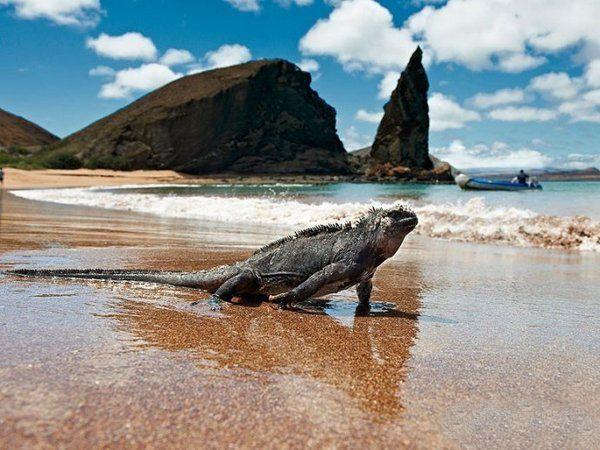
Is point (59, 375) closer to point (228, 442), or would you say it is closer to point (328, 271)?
point (228, 442)

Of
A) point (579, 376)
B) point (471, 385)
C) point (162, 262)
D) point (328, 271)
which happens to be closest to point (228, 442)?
point (471, 385)

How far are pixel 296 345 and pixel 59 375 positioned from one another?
4.70 ft

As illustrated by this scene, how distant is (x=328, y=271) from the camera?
4.65 metres

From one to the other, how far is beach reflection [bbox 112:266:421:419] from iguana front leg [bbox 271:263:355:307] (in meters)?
0.12

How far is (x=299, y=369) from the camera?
297 cm

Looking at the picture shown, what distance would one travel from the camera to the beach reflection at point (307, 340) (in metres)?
2.88

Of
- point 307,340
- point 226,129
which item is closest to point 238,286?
point 307,340

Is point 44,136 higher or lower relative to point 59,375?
higher

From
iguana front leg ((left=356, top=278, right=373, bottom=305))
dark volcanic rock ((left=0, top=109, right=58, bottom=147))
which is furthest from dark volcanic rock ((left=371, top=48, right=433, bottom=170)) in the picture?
iguana front leg ((left=356, top=278, right=373, bottom=305))

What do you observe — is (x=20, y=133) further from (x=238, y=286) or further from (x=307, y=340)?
(x=307, y=340)

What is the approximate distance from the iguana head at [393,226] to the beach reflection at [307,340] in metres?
0.58

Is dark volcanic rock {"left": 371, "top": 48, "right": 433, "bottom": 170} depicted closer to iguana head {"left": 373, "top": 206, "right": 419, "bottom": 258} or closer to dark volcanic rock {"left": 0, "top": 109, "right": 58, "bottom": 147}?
dark volcanic rock {"left": 0, "top": 109, "right": 58, "bottom": 147}

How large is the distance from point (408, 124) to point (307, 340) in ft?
405

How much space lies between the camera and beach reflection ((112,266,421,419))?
288 centimetres
